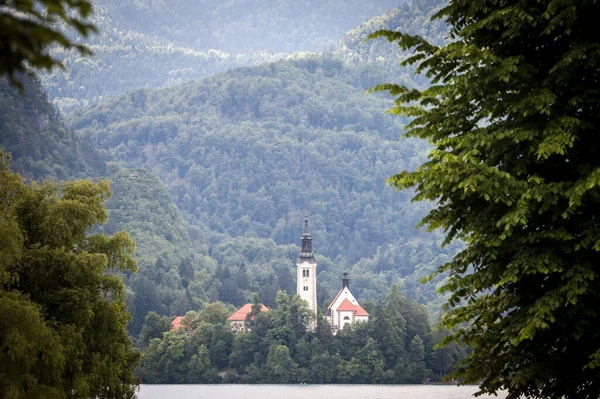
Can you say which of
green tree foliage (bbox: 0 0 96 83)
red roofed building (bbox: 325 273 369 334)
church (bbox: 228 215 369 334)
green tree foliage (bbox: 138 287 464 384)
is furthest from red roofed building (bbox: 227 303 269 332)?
green tree foliage (bbox: 0 0 96 83)

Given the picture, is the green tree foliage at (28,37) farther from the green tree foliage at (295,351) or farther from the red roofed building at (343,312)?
the red roofed building at (343,312)

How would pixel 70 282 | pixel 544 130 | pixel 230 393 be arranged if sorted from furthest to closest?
pixel 230 393, pixel 70 282, pixel 544 130

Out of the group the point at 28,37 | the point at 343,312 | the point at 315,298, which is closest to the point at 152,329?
the point at 315,298

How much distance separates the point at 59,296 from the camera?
3300cm

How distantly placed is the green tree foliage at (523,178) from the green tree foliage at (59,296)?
1464 cm

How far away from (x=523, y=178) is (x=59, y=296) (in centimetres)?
1998

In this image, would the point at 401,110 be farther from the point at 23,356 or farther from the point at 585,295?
the point at 23,356

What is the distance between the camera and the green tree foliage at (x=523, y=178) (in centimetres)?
1552

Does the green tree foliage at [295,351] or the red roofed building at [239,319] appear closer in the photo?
the green tree foliage at [295,351]

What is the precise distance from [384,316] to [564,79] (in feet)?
446

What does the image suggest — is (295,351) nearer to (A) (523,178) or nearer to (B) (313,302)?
(B) (313,302)

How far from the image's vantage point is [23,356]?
93.0ft

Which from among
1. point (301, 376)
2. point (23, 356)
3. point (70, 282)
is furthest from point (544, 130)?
point (301, 376)

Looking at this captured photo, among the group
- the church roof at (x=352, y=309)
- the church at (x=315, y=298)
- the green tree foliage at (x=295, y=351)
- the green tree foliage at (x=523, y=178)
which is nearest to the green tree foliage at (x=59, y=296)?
the green tree foliage at (x=523, y=178)
